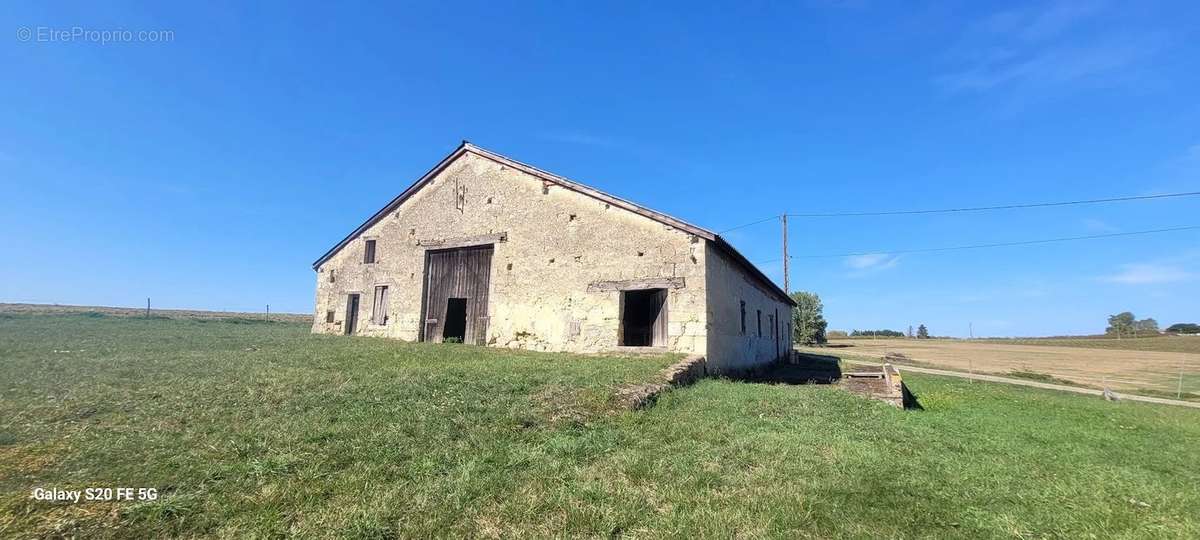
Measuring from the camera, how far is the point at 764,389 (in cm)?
1082

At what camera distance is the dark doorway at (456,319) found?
60.5 ft

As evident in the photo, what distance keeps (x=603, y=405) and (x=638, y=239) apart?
7729 millimetres

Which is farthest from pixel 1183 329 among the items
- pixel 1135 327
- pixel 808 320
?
pixel 808 320

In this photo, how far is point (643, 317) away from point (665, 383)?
607 cm

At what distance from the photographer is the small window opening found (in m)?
20.9

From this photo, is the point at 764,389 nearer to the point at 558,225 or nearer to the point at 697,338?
the point at 697,338

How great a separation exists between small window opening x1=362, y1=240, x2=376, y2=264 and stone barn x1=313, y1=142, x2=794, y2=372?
0.14 feet

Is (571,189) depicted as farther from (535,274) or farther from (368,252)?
(368,252)

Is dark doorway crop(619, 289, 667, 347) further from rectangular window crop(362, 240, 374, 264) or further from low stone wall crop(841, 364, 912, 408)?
rectangular window crop(362, 240, 374, 264)

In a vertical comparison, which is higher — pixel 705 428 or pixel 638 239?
pixel 638 239

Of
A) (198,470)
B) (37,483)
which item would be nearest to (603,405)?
(198,470)

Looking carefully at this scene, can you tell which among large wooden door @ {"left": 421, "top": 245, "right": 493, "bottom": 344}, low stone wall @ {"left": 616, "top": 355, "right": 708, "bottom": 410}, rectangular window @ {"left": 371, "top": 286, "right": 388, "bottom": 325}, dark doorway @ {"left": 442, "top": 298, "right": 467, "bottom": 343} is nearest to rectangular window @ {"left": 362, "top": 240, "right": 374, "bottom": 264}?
rectangular window @ {"left": 371, "top": 286, "right": 388, "bottom": 325}

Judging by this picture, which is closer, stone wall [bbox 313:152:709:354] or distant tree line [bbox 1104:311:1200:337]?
stone wall [bbox 313:152:709:354]

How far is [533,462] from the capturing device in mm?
5027
